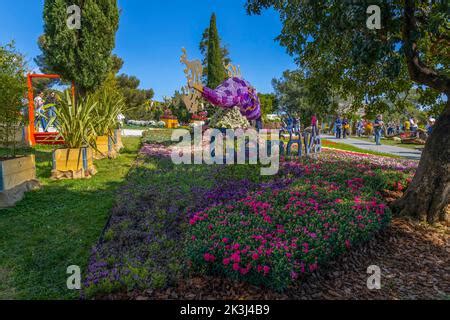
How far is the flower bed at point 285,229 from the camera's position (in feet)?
10.7

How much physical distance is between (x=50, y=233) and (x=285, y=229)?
11.7 ft

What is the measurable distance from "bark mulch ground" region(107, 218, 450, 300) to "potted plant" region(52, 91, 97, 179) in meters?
5.33

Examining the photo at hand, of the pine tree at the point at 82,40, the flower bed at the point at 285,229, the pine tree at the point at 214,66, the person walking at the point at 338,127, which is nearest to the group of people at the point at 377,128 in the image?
the person walking at the point at 338,127

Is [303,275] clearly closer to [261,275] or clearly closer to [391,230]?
[261,275]

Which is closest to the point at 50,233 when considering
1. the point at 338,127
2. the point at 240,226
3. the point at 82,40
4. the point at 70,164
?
the point at 240,226

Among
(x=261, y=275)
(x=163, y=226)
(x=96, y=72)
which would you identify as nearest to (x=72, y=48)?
(x=96, y=72)

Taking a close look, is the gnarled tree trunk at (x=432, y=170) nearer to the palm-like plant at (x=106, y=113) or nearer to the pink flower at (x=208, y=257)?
the pink flower at (x=208, y=257)

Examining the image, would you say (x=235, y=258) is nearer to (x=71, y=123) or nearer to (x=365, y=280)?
(x=365, y=280)

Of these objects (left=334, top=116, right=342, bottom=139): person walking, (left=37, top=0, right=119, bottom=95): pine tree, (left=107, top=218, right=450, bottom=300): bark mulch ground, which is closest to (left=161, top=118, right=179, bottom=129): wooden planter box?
(left=334, top=116, right=342, bottom=139): person walking

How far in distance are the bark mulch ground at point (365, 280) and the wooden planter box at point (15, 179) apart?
12.9 ft

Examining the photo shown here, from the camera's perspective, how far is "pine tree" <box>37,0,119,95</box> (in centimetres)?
1066

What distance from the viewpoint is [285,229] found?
4.01 metres

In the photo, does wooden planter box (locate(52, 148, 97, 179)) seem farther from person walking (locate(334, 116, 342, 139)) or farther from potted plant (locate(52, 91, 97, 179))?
person walking (locate(334, 116, 342, 139))
